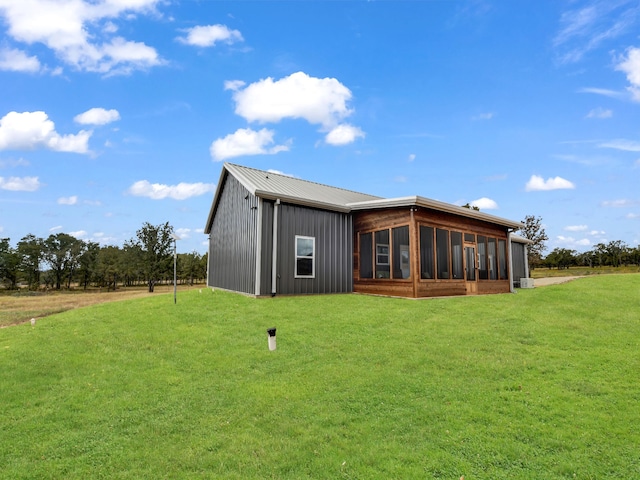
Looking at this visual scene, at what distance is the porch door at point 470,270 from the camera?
14664 mm

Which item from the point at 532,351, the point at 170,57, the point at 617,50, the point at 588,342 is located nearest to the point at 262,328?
the point at 532,351

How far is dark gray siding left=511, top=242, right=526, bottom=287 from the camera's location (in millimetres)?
22844

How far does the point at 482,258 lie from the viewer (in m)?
15.8

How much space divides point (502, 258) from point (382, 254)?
25.2 ft

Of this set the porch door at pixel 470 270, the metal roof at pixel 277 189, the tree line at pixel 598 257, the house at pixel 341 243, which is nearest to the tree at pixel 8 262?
the house at pixel 341 243

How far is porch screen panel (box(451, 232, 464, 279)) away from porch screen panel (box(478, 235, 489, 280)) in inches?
64.8

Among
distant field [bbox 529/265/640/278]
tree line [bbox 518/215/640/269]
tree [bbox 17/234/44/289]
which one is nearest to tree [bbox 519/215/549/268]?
distant field [bbox 529/265/640/278]

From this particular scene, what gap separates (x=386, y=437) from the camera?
3748mm

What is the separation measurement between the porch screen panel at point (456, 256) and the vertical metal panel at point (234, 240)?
816 cm

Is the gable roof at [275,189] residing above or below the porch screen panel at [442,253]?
above

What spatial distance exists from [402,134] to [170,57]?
36.7 feet

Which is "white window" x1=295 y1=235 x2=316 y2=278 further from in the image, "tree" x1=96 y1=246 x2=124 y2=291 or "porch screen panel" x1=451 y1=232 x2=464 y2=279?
"tree" x1=96 y1=246 x2=124 y2=291

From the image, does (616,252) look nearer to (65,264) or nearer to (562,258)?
(562,258)

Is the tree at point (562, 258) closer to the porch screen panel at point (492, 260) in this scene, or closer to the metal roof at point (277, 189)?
the porch screen panel at point (492, 260)
